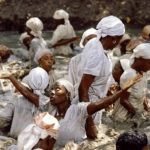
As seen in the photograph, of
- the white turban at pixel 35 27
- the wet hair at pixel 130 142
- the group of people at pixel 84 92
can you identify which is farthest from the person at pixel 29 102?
the white turban at pixel 35 27

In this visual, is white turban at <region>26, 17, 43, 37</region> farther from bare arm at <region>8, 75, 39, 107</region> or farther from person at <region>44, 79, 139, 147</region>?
person at <region>44, 79, 139, 147</region>

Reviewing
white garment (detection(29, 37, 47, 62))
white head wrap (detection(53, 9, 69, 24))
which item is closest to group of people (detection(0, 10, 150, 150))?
white garment (detection(29, 37, 47, 62))

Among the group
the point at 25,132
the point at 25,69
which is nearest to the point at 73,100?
the point at 25,132

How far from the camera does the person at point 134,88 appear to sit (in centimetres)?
597

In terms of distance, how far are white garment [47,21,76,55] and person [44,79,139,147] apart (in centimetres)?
414

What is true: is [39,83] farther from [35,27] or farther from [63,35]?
[63,35]

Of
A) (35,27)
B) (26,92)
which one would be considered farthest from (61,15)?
(26,92)

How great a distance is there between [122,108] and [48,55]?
3.81 ft

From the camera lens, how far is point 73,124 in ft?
18.6

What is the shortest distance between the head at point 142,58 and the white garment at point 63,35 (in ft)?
12.8

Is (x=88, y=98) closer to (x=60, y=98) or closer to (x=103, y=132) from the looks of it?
(x=60, y=98)

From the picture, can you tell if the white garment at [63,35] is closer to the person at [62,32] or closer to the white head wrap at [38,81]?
the person at [62,32]

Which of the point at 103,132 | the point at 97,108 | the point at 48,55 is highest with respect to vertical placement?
the point at 48,55

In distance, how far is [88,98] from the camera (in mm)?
5652
